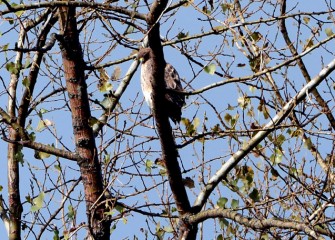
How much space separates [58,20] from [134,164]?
1.43 m

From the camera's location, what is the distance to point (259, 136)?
562 cm

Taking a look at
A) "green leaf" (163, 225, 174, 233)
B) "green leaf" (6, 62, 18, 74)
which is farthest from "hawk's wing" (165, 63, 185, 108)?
"green leaf" (6, 62, 18, 74)

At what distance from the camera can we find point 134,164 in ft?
20.0

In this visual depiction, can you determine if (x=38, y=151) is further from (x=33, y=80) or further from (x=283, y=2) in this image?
(x=283, y=2)

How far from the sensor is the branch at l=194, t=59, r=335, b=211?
5469 mm

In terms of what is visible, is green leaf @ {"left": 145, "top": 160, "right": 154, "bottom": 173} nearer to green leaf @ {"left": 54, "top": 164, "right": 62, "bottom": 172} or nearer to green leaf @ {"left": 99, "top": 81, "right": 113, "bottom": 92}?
green leaf @ {"left": 99, "top": 81, "right": 113, "bottom": 92}

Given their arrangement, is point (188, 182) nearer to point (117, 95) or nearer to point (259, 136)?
point (259, 136)

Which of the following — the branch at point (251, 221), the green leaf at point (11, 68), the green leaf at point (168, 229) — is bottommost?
the branch at point (251, 221)

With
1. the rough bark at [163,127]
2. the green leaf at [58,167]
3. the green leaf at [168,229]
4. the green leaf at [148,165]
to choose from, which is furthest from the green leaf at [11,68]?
the green leaf at [168,229]

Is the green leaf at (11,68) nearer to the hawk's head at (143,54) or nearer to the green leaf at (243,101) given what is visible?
the hawk's head at (143,54)

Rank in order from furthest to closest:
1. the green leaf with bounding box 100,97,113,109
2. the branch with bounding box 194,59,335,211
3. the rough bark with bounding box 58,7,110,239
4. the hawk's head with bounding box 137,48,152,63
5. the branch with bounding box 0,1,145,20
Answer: the green leaf with bounding box 100,97,113,109, the rough bark with bounding box 58,7,110,239, the hawk's head with bounding box 137,48,152,63, the branch with bounding box 194,59,335,211, the branch with bounding box 0,1,145,20

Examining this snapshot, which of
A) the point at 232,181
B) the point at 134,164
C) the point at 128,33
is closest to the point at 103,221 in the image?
the point at 134,164

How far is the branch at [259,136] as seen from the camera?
5.47 m

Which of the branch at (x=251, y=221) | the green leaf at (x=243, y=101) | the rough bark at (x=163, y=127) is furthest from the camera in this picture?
the green leaf at (x=243, y=101)
